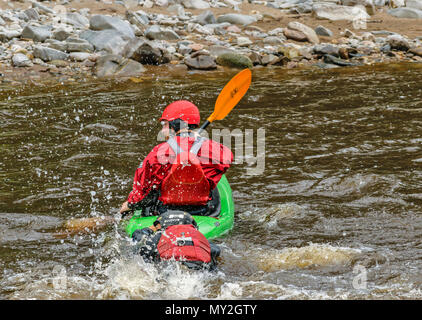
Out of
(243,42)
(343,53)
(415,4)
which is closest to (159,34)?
(243,42)

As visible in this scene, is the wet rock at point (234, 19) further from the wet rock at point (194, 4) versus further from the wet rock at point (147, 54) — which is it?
the wet rock at point (147, 54)

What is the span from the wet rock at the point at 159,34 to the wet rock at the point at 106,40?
1.00 meters

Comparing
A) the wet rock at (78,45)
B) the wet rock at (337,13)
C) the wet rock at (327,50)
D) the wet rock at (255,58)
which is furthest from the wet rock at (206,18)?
the wet rock at (78,45)

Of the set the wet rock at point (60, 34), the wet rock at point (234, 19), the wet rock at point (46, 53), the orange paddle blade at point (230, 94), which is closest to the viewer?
the orange paddle blade at point (230, 94)

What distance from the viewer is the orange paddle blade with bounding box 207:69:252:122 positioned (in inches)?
216

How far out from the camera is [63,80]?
36.8 ft

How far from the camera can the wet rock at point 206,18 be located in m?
15.9

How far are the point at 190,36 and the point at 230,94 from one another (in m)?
9.28

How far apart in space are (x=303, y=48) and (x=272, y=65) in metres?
1.35

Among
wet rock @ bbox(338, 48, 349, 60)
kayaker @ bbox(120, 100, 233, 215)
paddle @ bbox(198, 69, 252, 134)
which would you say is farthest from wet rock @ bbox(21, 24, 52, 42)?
kayaker @ bbox(120, 100, 233, 215)

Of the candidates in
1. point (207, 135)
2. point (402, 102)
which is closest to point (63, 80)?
point (207, 135)

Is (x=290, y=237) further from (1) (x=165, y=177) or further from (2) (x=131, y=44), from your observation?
(2) (x=131, y=44)

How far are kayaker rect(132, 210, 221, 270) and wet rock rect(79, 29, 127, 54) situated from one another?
9343 millimetres

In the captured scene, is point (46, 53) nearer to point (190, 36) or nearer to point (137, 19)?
point (137, 19)
